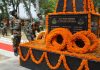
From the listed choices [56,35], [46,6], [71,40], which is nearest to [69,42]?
[71,40]

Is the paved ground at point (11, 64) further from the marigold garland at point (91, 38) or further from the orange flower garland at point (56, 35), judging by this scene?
the marigold garland at point (91, 38)

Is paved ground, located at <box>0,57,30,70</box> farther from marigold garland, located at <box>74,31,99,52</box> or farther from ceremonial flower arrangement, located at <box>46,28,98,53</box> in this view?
marigold garland, located at <box>74,31,99,52</box>

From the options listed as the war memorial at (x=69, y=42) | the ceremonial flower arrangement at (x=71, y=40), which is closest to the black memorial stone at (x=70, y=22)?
the war memorial at (x=69, y=42)

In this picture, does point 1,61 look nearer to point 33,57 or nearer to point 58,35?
point 33,57

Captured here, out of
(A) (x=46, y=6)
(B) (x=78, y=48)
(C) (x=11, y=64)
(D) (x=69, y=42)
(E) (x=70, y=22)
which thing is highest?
(E) (x=70, y=22)

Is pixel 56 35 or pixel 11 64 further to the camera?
pixel 11 64

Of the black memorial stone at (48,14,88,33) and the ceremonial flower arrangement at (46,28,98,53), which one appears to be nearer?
the ceremonial flower arrangement at (46,28,98,53)

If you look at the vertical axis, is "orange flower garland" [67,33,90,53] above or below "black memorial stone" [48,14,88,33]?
below

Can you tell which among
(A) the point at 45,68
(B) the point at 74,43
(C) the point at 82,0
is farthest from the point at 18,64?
(C) the point at 82,0

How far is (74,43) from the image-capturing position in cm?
797

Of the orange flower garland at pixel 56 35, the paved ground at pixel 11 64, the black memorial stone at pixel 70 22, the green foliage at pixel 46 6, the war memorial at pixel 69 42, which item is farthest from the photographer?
the green foliage at pixel 46 6

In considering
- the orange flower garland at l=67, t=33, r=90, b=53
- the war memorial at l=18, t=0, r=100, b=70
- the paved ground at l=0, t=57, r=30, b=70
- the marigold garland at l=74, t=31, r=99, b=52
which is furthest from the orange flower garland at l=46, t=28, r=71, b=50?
the paved ground at l=0, t=57, r=30, b=70

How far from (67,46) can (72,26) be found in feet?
2.43

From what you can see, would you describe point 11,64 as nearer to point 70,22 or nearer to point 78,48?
point 70,22
